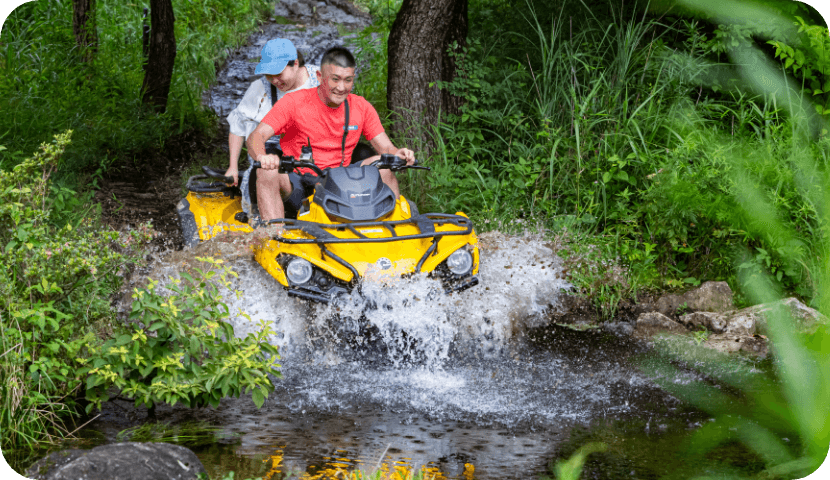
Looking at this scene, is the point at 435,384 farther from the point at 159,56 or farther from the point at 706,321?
the point at 159,56

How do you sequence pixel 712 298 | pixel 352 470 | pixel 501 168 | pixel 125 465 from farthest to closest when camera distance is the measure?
pixel 501 168, pixel 712 298, pixel 352 470, pixel 125 465

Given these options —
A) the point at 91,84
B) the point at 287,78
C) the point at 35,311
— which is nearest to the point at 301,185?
the point at 287,78

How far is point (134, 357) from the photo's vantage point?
310 centimetres

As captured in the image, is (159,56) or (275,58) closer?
(275,58)

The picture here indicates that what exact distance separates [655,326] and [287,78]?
307cm

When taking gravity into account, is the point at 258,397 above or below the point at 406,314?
above

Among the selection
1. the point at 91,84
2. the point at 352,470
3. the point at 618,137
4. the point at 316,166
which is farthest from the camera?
the point at 91,84

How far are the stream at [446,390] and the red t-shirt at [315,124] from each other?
865 millimetres

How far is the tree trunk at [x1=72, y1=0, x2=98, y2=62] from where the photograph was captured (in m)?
8.18

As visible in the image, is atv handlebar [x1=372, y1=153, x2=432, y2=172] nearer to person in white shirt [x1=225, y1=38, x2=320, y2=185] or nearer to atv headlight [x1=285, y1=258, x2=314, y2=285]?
atv headlight [x1=285, y1=258, x2=314, y2=285]

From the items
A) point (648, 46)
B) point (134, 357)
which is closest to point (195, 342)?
point (134, 357)

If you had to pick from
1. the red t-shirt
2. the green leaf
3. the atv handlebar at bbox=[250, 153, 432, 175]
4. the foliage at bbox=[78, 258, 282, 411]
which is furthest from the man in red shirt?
the green leaf

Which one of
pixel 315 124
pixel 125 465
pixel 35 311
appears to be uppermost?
pixel 315 124

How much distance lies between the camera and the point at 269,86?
537cm
